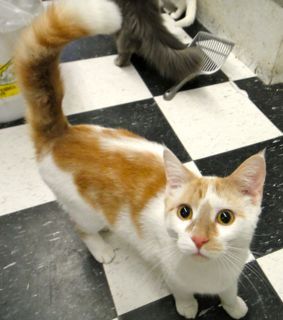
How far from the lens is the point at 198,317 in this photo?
0.86m

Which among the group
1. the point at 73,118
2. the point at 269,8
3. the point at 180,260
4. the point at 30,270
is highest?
the point at 269,8

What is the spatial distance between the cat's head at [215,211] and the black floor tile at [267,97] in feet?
2.70

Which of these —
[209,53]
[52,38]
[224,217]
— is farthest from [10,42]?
[224,217]

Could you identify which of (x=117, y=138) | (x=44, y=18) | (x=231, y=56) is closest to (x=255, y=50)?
(x=231, y=56)

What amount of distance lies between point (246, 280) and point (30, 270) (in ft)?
2.14

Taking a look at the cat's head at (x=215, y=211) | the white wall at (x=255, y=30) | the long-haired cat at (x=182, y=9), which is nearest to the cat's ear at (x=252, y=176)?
the cat's head at (x=215, y=211)

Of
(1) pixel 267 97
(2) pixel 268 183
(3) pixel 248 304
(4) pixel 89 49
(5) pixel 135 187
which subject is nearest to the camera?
(5) pixel 135 187

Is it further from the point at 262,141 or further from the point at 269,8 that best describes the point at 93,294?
the point at 269,8

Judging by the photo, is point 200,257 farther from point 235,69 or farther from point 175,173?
point 235,69

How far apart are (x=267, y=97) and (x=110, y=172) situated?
1.02m

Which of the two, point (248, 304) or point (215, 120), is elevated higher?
point (215, 120)

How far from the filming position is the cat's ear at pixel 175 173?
639 millimetres

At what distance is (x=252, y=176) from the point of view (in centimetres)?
61

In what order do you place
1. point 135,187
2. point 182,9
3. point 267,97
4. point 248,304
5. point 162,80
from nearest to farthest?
point 135,187 < point 248,304 < point 267,97 < point 162,80 < point 182,9
